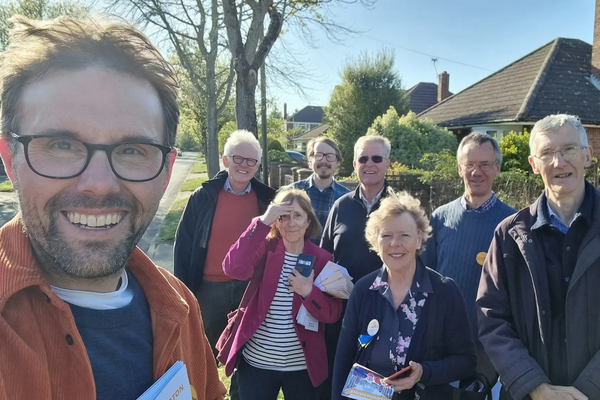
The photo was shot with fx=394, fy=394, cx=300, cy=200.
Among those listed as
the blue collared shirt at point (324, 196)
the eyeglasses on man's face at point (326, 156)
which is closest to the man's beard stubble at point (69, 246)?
the blue collared shirt at point (324, 196)

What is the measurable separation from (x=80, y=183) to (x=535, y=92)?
17473 mm

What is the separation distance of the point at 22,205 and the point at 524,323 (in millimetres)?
2360

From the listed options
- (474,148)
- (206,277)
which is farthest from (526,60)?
(206,277)

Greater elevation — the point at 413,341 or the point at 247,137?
the point at 247,137

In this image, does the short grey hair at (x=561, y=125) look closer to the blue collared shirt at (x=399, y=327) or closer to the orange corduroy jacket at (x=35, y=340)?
the blue collared shirt at (x=399, y=327)

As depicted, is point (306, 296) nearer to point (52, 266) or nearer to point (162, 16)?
point (52, 266)

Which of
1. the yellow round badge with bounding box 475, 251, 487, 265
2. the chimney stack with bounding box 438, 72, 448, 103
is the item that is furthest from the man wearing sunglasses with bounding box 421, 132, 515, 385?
the chimney stack with bounding box 438, 72, 448, 103

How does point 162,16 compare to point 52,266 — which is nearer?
point 52,266

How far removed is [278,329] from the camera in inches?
107

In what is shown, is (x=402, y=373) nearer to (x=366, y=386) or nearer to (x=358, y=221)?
(x=366, y=386)

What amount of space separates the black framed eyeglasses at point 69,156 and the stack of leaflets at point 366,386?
5.56ft

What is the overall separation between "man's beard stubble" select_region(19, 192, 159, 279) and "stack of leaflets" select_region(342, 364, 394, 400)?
61.7 inches

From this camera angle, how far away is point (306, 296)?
2691 millimetres

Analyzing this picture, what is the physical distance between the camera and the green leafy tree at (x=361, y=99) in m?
19.9
